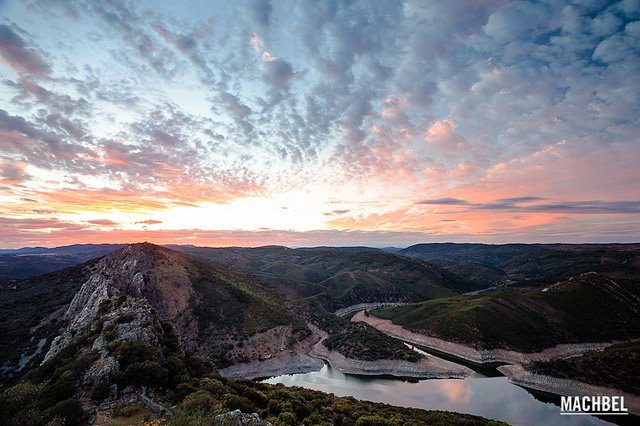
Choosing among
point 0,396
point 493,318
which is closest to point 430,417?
point 0,396

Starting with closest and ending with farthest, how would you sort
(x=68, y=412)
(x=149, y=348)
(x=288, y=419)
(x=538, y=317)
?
(x=68, y=412) → (x=288, y=419) → (x=149, y=348) → (x=538, y=317)

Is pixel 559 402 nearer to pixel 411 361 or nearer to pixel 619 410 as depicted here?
pixel 619 410

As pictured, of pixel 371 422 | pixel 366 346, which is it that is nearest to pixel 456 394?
pixel 366 346

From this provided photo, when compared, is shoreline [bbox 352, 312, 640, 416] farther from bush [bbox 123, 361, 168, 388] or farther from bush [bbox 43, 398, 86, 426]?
bush [bbox 43, 398, 86, 426]

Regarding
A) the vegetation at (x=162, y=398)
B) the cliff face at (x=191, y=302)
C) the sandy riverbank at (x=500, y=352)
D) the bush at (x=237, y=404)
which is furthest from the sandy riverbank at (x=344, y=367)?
the bush at (x=237, y=404)

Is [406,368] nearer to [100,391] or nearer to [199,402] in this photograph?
[199,402]

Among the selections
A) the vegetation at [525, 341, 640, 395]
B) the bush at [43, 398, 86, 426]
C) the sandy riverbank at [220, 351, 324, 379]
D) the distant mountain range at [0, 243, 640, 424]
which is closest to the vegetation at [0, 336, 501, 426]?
the bush at [43, 398, 86, 426]

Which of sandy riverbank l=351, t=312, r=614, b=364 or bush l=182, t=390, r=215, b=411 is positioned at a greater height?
bush l=182, t=390, r=215, b=411
